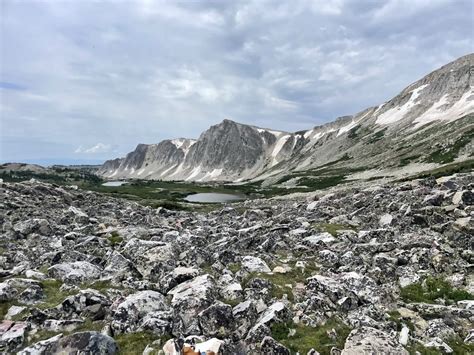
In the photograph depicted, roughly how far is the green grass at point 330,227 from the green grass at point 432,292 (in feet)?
30.3

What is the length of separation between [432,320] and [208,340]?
953 centimetres

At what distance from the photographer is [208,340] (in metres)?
13.0

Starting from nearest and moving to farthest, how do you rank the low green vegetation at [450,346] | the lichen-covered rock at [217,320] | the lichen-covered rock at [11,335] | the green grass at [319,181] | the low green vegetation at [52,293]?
the low green vegetation at [450,346] < the lichen-covered rock at [11,335] < the lichen-covered rock at [217,320] < the low green vegetation at [52,293] < the green grass at [319,181]

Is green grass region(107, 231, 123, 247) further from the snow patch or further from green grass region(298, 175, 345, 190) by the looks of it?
the snow patch

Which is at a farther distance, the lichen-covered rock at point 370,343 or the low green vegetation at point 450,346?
the low green vegetation at point 450,346

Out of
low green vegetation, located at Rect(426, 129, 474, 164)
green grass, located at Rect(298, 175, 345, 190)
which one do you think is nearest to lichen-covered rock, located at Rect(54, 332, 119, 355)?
low green vegetation, located at Rect(426, 129, 474, 164)

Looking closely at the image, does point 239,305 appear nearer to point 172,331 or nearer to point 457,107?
point 172,331

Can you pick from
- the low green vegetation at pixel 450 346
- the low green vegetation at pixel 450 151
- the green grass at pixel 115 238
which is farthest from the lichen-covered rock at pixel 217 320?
the low green vegetation at pixel 450 151

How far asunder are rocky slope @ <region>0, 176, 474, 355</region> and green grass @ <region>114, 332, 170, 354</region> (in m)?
0.05

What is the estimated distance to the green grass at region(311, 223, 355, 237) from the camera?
28659 millimetres

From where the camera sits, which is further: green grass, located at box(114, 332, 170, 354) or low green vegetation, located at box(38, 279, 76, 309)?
low green vegetation, located at box(38, 279, 76, 309)

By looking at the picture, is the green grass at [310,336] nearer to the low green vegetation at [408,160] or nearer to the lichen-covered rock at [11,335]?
the lichen-covered rock at [11,335]

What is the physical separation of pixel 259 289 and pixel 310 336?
4.05 meters

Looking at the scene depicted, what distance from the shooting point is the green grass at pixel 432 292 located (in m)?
17.1
